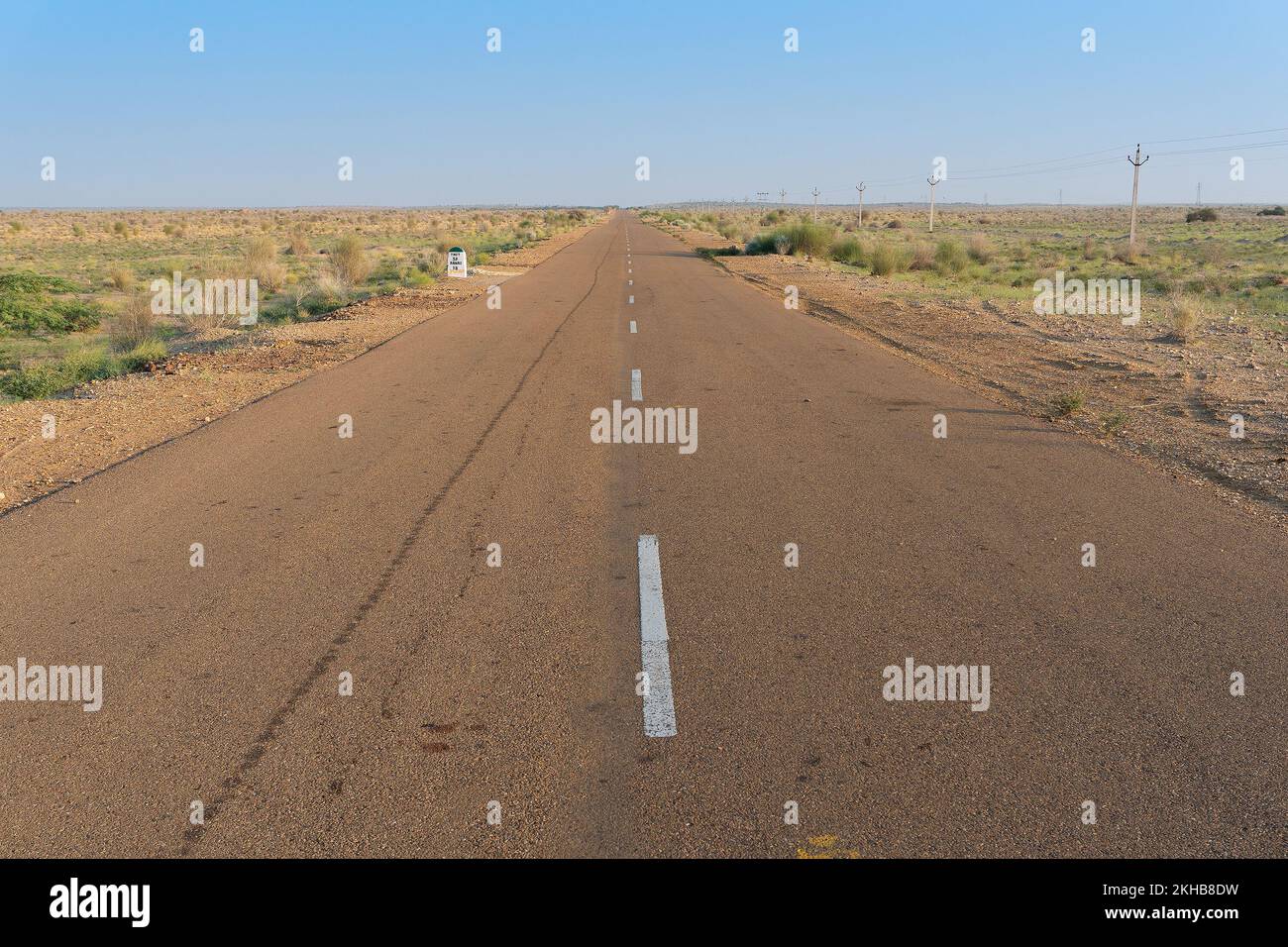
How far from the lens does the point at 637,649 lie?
5469 millimetres

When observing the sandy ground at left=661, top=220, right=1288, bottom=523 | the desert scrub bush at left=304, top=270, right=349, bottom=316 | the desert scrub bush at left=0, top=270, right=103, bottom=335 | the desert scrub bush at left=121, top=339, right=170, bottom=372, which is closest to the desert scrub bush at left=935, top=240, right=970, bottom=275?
the sandy ground at left=661, top=220, right=1288, bottom=523

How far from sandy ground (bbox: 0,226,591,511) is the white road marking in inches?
208

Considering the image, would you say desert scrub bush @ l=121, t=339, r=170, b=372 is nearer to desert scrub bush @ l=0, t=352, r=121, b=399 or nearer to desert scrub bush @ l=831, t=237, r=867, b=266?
desert scrub bush @ l=0, t=352, r=121, b=399

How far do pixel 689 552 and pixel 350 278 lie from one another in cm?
2979

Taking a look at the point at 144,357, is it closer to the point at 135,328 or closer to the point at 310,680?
the point at 135,328

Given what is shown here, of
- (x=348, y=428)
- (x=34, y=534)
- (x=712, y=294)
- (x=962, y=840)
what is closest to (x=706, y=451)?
(x=348, y=428)

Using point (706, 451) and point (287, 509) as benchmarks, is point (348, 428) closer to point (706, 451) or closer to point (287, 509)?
point (287, 509)

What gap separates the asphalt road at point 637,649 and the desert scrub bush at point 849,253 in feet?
119

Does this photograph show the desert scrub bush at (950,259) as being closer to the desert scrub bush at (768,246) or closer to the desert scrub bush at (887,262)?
the desert scrub bush at (887,262)

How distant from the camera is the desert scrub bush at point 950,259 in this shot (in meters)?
39.8

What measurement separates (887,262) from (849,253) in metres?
9.38

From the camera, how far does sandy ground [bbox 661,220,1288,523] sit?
983 cm

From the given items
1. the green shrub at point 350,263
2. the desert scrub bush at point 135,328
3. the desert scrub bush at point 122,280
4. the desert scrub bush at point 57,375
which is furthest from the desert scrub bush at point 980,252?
the desert scrub bush at point 57,375

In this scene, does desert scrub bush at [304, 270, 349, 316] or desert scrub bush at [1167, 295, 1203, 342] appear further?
desert scrub bush at [304, 270, 349, 316]
